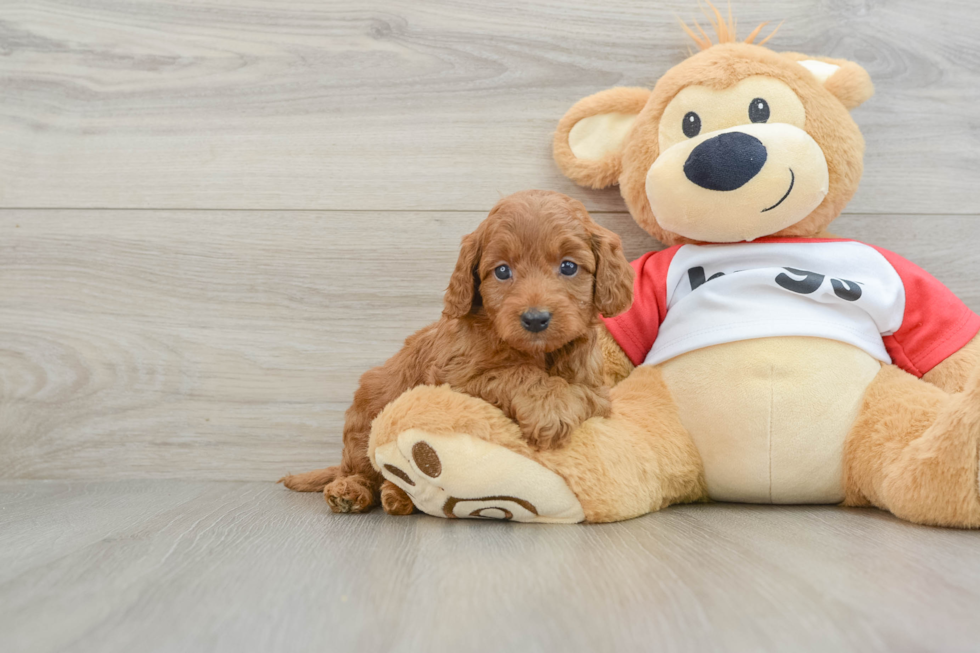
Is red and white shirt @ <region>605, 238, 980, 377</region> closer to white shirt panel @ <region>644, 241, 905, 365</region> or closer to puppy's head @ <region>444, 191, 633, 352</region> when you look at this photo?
white shirt panel @ <region>644, 241, 905, 365</region>

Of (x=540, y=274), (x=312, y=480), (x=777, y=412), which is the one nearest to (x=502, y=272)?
(x=540, y=274)

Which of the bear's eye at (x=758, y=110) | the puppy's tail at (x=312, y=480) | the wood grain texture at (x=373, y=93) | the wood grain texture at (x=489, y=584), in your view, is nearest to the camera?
the wood grain texture at (x=489, y=584)

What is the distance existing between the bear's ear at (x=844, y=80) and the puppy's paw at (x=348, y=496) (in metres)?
1.01

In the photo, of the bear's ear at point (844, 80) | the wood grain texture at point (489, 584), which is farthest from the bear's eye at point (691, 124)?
the wood grain texture at point (489, 584)

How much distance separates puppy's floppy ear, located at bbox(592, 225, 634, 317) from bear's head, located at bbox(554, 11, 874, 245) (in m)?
0.22

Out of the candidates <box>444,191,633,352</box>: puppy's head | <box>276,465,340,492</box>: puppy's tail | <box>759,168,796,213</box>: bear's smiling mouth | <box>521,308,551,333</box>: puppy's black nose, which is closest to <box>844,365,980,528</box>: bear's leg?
<box>759,168,796,213</box>: bear's smiling mouth

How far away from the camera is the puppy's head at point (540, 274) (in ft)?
2.78

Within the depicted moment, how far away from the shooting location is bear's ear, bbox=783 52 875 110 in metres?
1.17

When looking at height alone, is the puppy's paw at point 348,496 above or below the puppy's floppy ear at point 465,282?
below

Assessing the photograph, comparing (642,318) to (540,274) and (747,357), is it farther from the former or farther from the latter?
(540,274)

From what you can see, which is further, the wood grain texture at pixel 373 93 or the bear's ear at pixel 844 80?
the wood grain texture at pixel 373 93

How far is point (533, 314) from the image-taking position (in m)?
0.83

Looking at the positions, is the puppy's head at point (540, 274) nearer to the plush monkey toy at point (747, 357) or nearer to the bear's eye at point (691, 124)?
the plush monkey toy at point (747, 357)

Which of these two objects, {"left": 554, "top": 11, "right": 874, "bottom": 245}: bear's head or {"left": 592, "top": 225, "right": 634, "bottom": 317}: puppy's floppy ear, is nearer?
{"left": 592, "top": 225, "right": 634, "bottom": 317}: puppy's floppy ear
